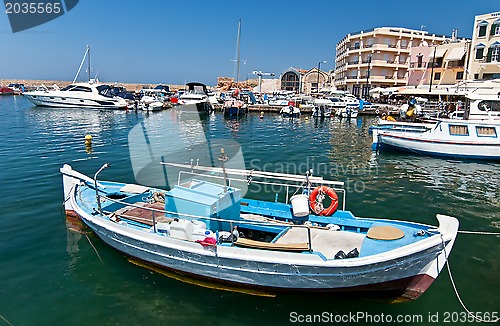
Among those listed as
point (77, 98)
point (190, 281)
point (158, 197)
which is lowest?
point (190, 281)

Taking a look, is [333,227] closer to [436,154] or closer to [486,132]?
[436,154]

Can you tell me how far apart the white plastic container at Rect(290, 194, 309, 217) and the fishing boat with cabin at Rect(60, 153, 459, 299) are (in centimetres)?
3

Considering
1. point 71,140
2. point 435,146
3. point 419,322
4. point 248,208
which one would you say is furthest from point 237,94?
point 419,322

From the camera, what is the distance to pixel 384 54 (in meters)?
66.0

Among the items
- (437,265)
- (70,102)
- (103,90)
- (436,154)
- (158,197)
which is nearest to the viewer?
(437,265)

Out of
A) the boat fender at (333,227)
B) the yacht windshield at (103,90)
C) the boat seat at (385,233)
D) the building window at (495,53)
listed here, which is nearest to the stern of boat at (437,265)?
the boat seat at (385,233)

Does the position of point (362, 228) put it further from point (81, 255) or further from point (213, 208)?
point (81, 255)

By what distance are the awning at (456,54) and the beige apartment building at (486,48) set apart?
253 inches

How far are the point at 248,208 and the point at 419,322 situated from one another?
193 inches

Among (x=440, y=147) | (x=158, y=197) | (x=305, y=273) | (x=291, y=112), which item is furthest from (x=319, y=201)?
(x=291, y=112)

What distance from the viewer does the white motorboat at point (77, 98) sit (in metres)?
50.7

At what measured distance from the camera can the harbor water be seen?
6.79 meters

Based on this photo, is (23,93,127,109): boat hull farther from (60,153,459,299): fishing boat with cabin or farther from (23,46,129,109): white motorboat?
(60,153,459,299): fishing boat with cabin

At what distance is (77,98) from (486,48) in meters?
55.7
